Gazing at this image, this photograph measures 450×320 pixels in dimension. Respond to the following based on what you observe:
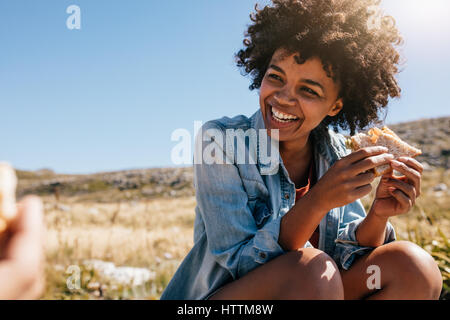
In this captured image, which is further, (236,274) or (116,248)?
(116,248)

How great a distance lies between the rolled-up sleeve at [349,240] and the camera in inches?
94.7

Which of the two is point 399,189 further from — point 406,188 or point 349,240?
point 349,240

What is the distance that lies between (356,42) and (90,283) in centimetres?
367

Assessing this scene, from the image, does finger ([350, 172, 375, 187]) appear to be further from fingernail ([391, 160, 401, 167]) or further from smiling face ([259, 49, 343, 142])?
smiling face ([259, 49, 343, 142])

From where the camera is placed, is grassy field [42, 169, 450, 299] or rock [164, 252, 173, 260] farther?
rock [164, 252, 173, 260]

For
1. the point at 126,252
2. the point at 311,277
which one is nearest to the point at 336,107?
the point at 311,277

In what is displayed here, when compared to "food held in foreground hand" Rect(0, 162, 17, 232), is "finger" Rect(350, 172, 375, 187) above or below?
below

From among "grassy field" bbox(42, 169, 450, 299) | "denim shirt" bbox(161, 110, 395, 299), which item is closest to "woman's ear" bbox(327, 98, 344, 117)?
"denim shirt" bbox(161, 110, 395, 299)

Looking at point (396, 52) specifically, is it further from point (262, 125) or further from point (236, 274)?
point (236, 274)

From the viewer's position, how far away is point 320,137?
294 cm

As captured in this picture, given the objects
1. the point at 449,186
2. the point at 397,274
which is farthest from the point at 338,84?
the point at 449,186

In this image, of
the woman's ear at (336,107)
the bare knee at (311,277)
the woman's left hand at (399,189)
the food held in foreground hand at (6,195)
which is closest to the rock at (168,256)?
the woman's ear at (336,107)

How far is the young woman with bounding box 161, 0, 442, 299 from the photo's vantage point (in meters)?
1.89

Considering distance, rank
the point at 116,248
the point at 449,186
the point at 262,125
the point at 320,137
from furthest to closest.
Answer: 1. the point at 449,186
2. the point at 116,248
3. the point at 320,137
4. the point at 262,125
